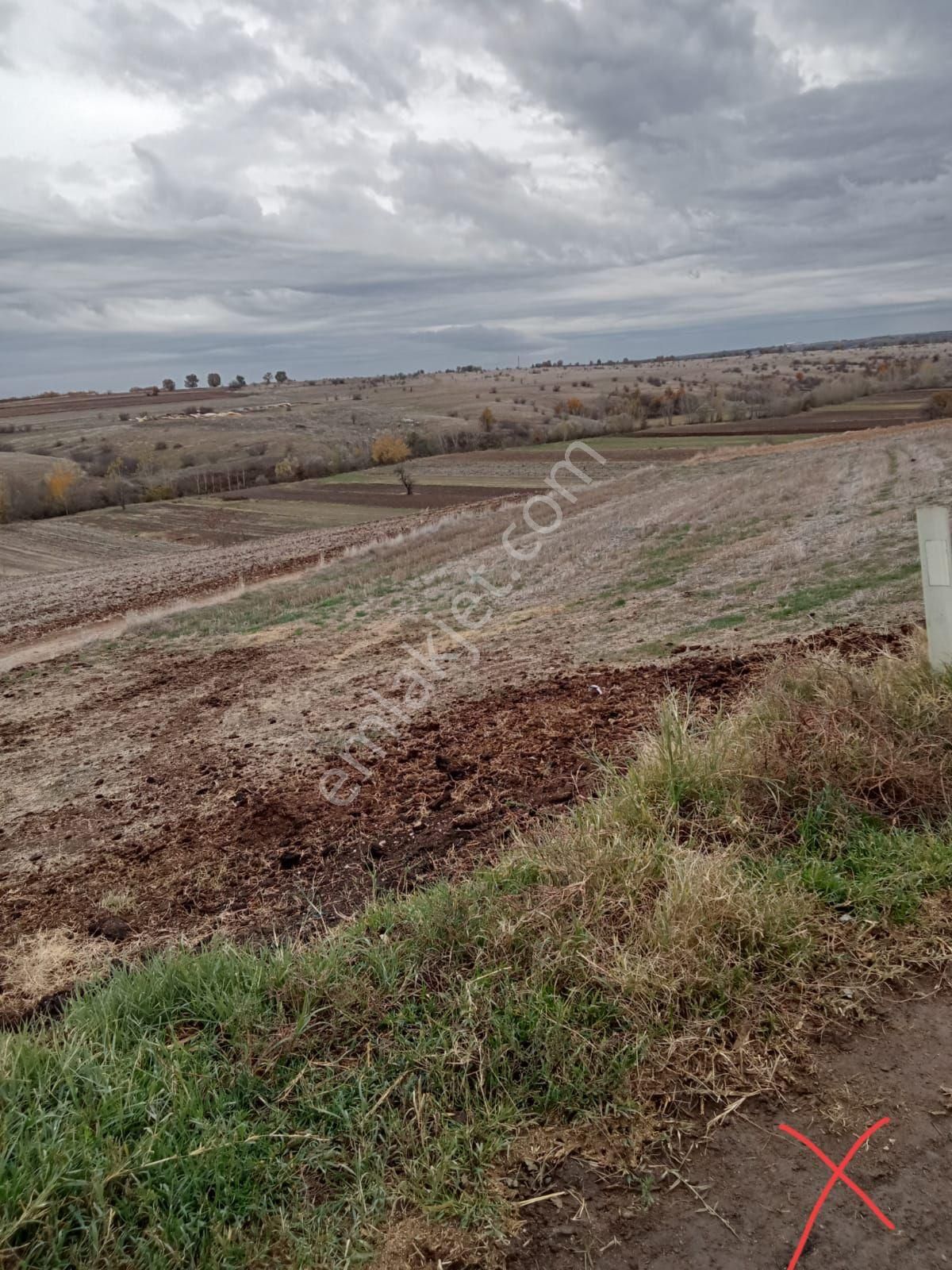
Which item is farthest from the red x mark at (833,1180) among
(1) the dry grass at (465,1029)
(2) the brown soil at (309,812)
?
(2) the brown soil at (309,812)

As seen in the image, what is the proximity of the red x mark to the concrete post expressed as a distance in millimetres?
3258

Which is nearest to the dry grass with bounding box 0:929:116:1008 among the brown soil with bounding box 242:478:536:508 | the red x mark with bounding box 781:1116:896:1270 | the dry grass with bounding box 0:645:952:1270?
the dry grass with bounding box 0:645:952:1270

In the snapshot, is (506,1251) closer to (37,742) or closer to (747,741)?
(747,741)

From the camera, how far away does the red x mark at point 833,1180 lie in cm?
246

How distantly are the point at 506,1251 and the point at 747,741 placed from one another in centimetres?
308

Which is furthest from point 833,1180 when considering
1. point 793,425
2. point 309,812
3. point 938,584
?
point 793,425

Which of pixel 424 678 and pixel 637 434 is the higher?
pixel 637 434

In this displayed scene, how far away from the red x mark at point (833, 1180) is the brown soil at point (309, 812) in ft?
8.07

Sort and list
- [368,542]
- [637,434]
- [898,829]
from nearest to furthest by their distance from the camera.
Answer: [898,829] → [368,542] → [637,434]

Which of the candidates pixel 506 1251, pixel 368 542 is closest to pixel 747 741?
pixel 506 1251

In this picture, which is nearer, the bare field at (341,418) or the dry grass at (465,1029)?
the dry grass at (465,1029)

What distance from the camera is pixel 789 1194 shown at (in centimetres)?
259

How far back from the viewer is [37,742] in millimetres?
13297

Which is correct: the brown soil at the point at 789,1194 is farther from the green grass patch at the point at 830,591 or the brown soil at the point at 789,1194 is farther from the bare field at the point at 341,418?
the bare field at the point at 341,418
